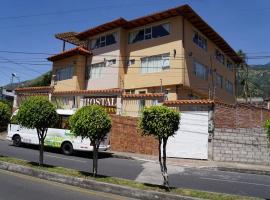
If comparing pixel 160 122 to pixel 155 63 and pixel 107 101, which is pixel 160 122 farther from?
pixel 155 63

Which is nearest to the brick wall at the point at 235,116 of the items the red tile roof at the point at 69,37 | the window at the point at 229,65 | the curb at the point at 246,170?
the curb at the point at 246,170

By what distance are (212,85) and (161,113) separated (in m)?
25.6

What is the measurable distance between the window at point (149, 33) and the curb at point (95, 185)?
1942 cm

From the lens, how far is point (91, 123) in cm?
1123

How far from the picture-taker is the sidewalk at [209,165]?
18188 mm

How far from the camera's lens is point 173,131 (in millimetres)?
10148

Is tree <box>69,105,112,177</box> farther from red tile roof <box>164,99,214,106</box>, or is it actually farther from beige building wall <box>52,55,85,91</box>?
beige building wall <box>52,55,85,91</box>

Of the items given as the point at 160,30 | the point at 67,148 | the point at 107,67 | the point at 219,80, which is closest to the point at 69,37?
the point at 107,67

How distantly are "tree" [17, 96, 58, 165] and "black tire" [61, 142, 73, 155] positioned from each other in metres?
7.13

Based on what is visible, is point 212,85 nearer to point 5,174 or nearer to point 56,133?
point 56,133

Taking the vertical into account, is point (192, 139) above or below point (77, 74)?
below

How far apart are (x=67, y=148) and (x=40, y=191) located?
11.4 m

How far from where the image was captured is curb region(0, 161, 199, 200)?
9.16m

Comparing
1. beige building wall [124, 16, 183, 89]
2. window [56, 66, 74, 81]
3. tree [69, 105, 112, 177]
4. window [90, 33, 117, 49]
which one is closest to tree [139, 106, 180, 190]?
tree [69, 105, 112, 177]
